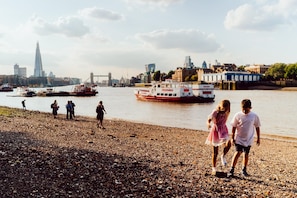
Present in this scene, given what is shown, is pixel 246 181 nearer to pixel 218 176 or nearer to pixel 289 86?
pixel 218 176

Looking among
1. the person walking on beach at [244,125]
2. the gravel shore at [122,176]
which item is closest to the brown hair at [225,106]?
the person walking on beach at [244,125]

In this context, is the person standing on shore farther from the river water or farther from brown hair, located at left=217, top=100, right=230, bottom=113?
the river water

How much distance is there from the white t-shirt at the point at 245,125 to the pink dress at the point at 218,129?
28 cm

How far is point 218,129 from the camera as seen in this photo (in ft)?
29.8

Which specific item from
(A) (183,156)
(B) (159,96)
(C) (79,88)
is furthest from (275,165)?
(C) (79,88)

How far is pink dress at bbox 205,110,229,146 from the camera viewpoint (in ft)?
29.4

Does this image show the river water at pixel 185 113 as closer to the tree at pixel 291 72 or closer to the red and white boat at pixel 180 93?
the red and white boat at pixel 180 93

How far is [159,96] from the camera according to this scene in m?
80.0

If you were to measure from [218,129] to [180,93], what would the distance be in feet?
217

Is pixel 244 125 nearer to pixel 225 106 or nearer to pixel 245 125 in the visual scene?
pixel 245 125

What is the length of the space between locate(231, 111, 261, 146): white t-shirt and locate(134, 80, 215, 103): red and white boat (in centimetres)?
6558

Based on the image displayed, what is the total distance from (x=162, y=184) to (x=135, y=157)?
3562 mm

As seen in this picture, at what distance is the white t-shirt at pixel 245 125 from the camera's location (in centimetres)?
887

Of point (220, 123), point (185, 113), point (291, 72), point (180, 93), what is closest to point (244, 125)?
point (220, 123)
